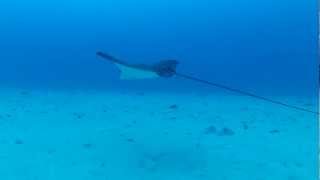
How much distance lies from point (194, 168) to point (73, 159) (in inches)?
49.5

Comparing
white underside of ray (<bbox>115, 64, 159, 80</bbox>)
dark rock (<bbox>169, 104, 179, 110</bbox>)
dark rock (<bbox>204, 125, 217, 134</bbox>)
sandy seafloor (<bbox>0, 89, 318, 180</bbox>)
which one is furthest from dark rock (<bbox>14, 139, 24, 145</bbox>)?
dark rock (<bbox>169, 104, 179, 110</bbox>)

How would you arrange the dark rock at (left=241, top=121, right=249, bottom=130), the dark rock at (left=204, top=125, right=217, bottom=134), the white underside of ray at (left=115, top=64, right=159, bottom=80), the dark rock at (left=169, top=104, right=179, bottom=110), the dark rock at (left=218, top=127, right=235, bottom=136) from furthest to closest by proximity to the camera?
the dark rock at (left=169, top=104, right=179, bottom=110) → the dark rock at (left=241, top=121, right=249, bottom=130) → the dark rock at (left=204, top=125, right=217, bottom=134) → the dark rock at (left=218, top=127, right=235, bottom=136) → the white underside of ray at (left=115, top=64, right=159, bottom=80)

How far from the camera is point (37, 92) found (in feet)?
31.8

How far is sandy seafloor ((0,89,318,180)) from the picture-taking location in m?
4.66

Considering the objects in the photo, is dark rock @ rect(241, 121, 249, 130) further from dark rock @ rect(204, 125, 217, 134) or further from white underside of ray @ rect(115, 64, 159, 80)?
white underside of ray @ rect(115, 64, 159, 80)

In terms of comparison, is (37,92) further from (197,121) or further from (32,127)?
(197,121)

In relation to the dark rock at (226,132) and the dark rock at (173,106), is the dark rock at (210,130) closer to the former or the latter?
the dark rock at (226,132)

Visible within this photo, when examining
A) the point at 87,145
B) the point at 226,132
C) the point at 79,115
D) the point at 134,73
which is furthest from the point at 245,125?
the point at 79,115

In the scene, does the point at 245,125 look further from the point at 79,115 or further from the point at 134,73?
the point at 79,115

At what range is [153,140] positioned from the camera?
228 inches

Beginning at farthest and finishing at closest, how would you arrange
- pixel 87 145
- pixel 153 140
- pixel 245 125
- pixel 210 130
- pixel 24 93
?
pixel 24 93 → pixel 245 125 → pixel 210 130 → pixel 153 140 → pixel 87 145

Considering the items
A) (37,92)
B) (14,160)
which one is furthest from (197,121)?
(37,92)

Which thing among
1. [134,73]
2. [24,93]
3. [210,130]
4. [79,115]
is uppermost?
[134,73]

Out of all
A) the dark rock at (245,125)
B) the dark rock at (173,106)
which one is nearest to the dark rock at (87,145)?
the dark rock at (245,125)
